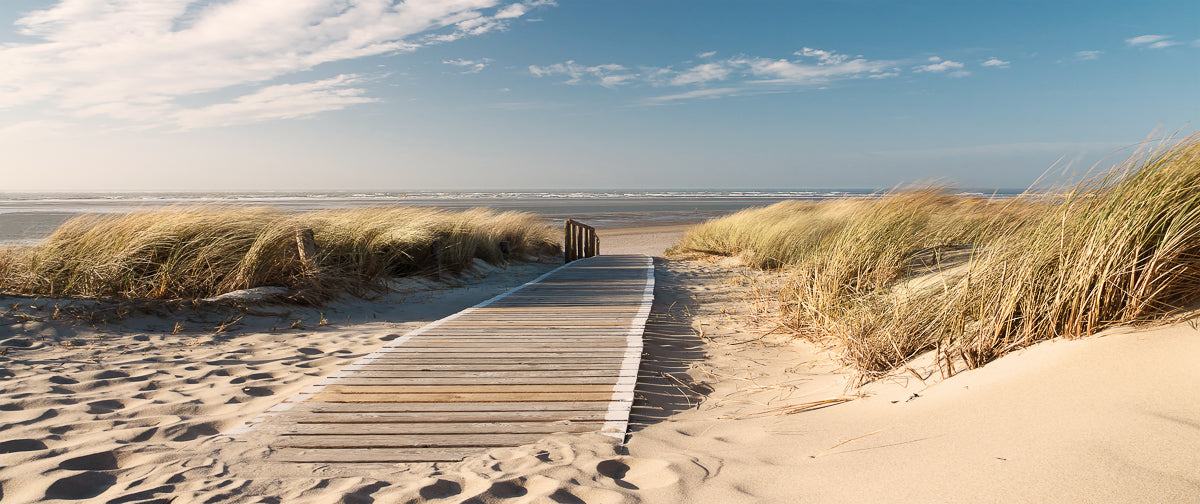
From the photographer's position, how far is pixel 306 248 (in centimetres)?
626

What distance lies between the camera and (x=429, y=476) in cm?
215

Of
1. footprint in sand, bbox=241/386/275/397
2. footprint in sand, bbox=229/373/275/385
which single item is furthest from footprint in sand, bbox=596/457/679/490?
footprint in sand, bbox=229/373/275/385

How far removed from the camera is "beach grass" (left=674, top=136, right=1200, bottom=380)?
94.7 inches

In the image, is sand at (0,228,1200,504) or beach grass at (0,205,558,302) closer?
sand at (0,228,1200,504)

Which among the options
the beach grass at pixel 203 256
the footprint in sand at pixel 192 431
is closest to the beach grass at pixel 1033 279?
the footprint in sand at pixel 192 431

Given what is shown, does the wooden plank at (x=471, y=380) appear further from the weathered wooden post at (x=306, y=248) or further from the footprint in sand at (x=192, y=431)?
the weathered wooden post at (x=306, y=248)

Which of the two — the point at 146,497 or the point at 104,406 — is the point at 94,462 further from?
the point at 104,406

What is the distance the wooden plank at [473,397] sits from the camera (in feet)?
9.80

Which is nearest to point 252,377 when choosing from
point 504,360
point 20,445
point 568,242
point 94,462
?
point 20,445

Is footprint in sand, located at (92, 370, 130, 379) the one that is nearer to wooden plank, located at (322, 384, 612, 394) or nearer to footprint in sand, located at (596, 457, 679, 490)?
wooden plank, located at (322, 384, 612, 394)

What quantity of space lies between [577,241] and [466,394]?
9.53m

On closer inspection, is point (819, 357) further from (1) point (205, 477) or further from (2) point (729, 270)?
(2) point (729, 270)

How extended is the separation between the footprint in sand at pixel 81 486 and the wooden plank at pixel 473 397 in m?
0.90

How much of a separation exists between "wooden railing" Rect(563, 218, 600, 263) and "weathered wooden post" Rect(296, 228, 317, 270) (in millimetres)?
5692
